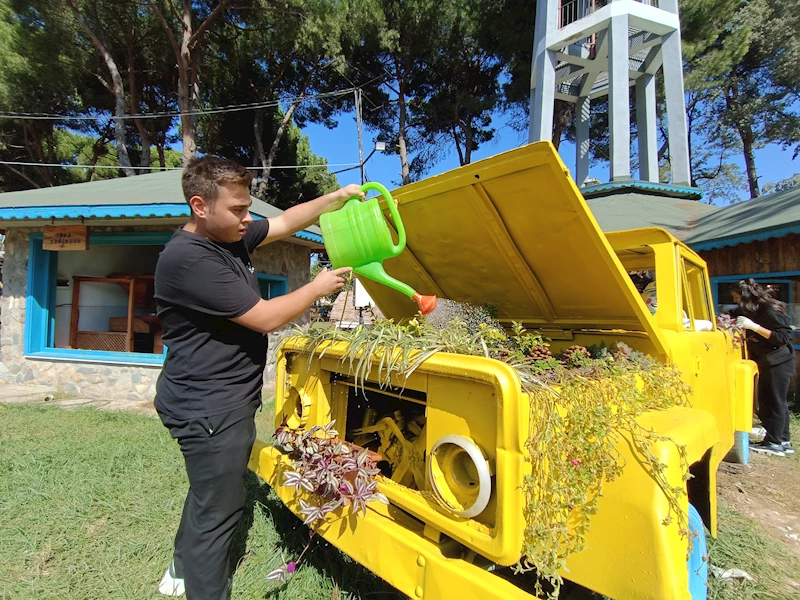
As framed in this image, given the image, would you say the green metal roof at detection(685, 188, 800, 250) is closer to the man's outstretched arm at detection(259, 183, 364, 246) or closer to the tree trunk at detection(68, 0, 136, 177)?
the man's outstretched arm at detection(259, 183, 364, 246)

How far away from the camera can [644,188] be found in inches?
502

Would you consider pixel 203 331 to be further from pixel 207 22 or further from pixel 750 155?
pixel 750 155

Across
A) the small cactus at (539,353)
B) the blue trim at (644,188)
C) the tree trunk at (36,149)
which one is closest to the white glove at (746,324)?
the small cactus at (539,353)

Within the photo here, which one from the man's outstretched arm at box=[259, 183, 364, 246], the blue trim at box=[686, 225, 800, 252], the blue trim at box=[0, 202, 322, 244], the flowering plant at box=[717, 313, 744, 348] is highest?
the blue trim at box=[0, 202, 322, 244]

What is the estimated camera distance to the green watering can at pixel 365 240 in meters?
2.05

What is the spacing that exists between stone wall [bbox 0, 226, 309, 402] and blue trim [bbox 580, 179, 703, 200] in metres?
9.84

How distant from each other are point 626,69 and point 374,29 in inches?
344

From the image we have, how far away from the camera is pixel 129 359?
711 cm

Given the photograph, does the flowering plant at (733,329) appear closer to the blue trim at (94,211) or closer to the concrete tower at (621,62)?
the blue trim at (94,211)

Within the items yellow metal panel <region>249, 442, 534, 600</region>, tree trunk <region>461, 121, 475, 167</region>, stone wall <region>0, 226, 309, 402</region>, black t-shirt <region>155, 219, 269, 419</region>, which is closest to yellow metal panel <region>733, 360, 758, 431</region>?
yellow metal panel <region>249, 442, 534, 600</region>

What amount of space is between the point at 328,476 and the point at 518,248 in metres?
1.54

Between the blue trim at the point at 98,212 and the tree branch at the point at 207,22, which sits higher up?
the tree branch at the point at 207,22

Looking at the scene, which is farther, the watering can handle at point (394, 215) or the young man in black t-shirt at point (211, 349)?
the watering can handle at point (394, 215)

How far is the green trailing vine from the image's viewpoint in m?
1.44
